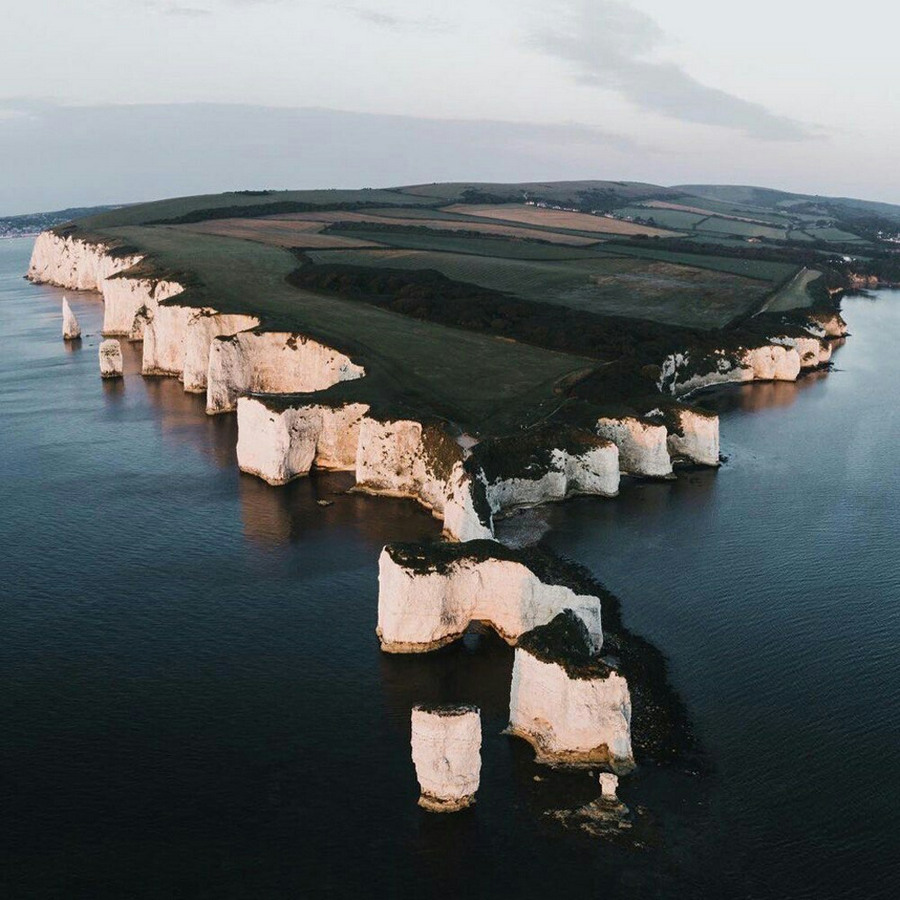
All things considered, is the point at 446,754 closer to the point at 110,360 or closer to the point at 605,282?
the point at 110,360

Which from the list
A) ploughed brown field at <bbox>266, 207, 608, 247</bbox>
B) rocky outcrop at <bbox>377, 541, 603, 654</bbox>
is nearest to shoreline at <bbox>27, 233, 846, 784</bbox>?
rocky outcrop at <bbox>377, 541, 603, 654</bbox>

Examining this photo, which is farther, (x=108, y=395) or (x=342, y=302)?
(x=342, y=302)

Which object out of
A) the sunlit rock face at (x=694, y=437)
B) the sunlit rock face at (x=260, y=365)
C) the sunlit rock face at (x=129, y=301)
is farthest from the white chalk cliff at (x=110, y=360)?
the sunlit rock face at (x=694, y=437)

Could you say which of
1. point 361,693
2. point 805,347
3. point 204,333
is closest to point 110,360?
point 204,333

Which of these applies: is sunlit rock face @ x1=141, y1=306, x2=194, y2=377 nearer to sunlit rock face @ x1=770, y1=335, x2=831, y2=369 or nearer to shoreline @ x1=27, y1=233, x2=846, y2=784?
shoreline @ x1=27, y1=233, x2=846, y2=784

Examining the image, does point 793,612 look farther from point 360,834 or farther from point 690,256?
point 690,256

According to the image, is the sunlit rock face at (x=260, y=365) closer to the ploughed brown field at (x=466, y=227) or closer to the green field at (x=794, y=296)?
the green field at (x=794, y=296)

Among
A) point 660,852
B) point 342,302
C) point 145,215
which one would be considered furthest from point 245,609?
point 145,215
